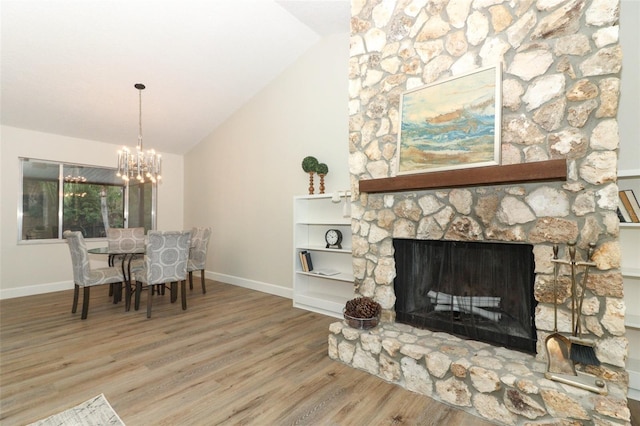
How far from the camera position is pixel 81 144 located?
5105mm

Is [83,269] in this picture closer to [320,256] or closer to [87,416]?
[87,416]

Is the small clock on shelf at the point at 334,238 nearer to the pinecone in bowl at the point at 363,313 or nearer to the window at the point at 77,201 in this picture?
the pinecone in bowl at the point at 363,313

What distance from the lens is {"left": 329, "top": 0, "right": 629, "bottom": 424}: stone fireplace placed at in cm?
173

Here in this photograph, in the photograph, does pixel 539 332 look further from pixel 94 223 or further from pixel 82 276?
pixel 94 223

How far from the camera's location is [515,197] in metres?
2.06

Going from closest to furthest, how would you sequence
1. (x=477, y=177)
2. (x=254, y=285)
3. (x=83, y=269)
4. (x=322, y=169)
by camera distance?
1. (x=477, y=177)
2. (x=83, y=269)
3. (x=322, y=169)
4. (x=254, y=285)

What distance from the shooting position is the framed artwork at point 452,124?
2113 mm

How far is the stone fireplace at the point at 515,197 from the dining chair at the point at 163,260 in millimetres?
2211

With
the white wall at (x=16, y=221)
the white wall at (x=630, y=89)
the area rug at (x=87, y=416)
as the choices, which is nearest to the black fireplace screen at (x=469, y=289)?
the white wall at (x=630, y=89)

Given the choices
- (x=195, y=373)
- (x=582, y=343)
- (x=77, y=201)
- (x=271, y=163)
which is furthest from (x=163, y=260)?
(x=582, y=343)

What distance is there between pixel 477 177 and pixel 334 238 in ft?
6.52

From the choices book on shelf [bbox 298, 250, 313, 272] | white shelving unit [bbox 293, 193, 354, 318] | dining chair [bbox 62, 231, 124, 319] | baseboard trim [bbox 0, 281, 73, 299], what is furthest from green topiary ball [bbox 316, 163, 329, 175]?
baseboard trim [bbox 0, 281, 73, 299]

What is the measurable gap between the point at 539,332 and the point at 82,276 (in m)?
4.32

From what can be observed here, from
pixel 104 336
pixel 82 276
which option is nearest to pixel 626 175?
pixel 104 336
